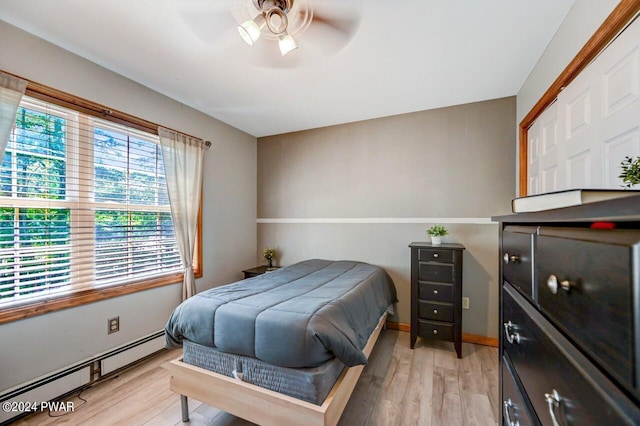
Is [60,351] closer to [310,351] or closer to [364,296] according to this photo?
[310,351]

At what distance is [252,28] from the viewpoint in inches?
53.9

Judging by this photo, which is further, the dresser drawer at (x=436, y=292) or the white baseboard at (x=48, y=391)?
the dresser drawer at (x=436, y=292)

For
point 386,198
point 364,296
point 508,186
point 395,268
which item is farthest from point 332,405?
point 508,186

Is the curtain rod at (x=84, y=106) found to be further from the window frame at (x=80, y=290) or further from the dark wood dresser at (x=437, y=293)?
the dark wood dresser at (x=437, y=293)

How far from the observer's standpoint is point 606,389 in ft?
1.35

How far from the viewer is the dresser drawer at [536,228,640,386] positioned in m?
0.37

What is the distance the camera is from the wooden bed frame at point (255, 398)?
1249 millimetres

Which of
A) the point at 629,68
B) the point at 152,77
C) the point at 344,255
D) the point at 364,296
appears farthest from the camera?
the point at 344,255

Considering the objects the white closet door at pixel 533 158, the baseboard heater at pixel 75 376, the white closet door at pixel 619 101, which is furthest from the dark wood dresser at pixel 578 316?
the baseboard heater at pixel 75 376

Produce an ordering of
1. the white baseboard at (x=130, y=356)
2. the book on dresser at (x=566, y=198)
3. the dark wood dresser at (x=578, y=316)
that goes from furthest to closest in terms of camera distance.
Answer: the white baseboard at (x=130, y=356) < the book on dresser at (x=566, y=198) < the dark wood dresser at (x=578, y=316)

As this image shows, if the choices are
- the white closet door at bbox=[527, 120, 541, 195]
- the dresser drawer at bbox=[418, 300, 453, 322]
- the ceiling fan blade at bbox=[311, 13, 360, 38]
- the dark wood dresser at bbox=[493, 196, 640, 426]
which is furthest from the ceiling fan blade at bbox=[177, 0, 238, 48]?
the dresser drawer at bbox=[418, 300, 453, 322]

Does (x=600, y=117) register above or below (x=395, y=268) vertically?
above

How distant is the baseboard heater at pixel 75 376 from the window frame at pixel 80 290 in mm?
430

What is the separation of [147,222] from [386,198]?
8.14ft
